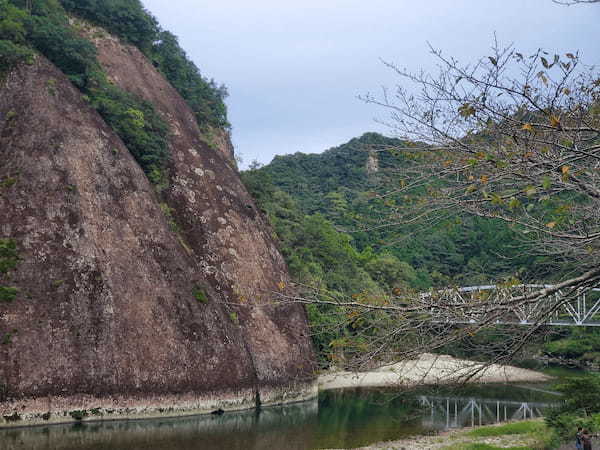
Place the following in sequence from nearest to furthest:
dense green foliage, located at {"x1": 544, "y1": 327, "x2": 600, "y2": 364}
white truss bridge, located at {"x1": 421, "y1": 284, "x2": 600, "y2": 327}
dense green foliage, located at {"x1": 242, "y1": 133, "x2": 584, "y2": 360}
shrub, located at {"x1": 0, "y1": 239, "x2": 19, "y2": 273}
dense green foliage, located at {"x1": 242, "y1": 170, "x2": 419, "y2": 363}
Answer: white truss bridge, located at {"x1": 421, "y1": 284, "x2": 600, "y2": 327} < shrub, located at {"x1": 0, "y1": 239, "x2": 19, "y2": 273} < dense green foliage, located at {"x1": 242, "y1": 133, "x2": 584, "y2": 360} < dense green foliage, located at {"x1": 242, "y1": 170, "x2": 419, "y2": 363} < dense green foliage, located at {"x1": 544, "y1": 327, "x2": 600, "y2": 364}

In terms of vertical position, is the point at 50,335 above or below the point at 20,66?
below

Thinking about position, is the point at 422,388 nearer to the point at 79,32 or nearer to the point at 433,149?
the point at 433,149

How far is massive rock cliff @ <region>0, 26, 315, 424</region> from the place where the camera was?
921 inches

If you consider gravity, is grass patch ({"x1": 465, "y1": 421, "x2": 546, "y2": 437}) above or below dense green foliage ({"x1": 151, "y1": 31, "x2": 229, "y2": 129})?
below

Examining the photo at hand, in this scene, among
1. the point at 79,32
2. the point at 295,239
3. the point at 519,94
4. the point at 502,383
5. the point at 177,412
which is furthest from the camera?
the point at 295,239

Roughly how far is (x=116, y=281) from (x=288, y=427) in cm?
1004

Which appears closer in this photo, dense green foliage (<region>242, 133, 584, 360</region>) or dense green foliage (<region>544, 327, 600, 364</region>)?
dense green foliage (<region>242, 133, 584, 360</region>)

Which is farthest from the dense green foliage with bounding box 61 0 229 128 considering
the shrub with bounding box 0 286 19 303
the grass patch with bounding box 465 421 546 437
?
the grass patch with bounding box 465 421 546 437

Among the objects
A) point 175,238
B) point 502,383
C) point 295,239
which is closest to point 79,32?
point 175,238

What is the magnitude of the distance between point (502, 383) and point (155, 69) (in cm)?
3544

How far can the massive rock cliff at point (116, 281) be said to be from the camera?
23.4m

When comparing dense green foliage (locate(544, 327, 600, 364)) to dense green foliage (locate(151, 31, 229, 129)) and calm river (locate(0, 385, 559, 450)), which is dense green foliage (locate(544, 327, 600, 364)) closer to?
calm river (locate(0, 385, 559, 450))

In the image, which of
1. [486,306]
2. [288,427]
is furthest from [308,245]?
[486,306]

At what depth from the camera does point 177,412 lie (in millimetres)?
25594
